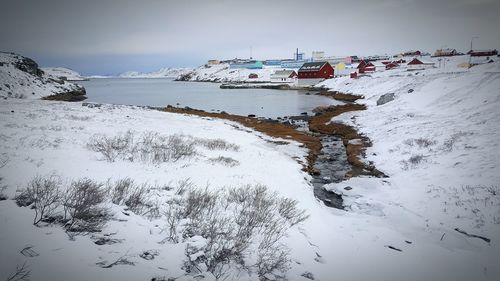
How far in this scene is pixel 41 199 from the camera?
5.35 metres

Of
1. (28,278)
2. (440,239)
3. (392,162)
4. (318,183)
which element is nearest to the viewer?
(28,278)

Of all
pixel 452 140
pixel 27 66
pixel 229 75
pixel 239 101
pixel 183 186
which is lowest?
pixel 183 186

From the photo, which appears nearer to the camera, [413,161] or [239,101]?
[413,161]

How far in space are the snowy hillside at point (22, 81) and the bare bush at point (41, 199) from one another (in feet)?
120

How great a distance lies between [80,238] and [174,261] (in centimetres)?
Answer: 180

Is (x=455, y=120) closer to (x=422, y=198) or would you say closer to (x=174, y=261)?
(x=422, y=198)

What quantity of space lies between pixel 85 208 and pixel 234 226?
10.7 feet

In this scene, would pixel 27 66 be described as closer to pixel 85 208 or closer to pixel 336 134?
pixel 336 134

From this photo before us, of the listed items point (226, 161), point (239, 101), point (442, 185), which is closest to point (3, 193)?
point (226, 161)

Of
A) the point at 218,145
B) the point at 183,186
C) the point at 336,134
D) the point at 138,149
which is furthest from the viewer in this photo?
the point at 336,134

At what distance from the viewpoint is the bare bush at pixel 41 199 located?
496 cm

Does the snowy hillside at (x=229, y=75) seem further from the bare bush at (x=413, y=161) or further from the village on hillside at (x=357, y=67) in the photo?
the bare bush at (x=413, y=161)

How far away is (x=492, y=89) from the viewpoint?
66.4 ft

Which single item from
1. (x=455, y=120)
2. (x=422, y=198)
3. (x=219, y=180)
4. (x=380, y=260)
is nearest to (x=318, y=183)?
(x=422, y=198)
